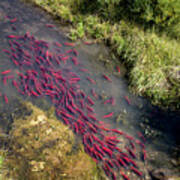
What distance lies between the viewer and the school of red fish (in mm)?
5207

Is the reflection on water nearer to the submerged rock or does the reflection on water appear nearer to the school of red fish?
the school of red fish

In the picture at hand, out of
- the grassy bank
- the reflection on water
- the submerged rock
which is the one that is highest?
the grassy bank

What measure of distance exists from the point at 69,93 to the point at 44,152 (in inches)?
68.9

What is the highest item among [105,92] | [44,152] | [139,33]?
[139,33]

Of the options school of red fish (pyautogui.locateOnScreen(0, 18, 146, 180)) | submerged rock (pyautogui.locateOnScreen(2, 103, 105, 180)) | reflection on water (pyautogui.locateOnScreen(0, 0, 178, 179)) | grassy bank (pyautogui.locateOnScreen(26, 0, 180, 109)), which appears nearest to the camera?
submerged rock (pyautogui.locateOnScreen(2, 103, 105, 180))

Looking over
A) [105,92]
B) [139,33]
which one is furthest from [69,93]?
[139,33]

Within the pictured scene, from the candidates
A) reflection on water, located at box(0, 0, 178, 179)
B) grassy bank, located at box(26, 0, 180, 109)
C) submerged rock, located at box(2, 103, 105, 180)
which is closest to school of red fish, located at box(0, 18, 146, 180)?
reflection on water, located at box(0, 0, 178, 179)

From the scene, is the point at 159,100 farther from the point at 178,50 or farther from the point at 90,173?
the point at 90,173

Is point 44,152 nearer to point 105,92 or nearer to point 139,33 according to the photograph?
point 105,92

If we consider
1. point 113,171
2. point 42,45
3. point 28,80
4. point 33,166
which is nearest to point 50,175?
point 33,166

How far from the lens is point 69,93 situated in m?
5.94

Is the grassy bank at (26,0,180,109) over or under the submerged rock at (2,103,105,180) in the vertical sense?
over

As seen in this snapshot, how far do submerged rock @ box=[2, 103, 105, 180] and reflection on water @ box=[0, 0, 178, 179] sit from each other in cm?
52

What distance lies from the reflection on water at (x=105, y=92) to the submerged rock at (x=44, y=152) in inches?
20.3
